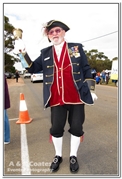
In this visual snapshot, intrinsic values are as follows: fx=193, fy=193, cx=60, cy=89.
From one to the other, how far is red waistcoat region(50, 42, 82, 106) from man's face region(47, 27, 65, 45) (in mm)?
134

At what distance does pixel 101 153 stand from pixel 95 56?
58.1m

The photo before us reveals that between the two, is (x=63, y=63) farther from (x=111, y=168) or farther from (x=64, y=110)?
(x=111, y=168)

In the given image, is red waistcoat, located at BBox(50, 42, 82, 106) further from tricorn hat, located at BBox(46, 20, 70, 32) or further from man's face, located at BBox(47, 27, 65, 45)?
tricorn hat, located at BBox(46, 20, 70, 32)

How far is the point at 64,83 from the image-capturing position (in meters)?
2.61

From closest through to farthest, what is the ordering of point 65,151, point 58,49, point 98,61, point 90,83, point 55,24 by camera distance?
1. point 55,24
2. point 58,49
3. point 90,83
4. point 65,151
5. point 98,61

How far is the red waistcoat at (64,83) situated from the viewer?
2605 mm

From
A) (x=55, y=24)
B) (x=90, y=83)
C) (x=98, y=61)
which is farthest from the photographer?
(x=98, y=61)

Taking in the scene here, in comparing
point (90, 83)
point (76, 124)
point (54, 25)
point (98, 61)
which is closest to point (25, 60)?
point (54, 25)

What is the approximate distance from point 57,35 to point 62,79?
0.60 metres

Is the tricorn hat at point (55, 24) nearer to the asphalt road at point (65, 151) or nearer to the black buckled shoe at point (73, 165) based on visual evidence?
the black buckled shoe at point (73, 165)

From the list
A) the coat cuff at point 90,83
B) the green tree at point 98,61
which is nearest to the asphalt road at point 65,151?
the coat cuff at point 90,83

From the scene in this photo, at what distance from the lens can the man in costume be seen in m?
2.61

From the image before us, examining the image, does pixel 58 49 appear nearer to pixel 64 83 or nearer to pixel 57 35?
pixel 57 35

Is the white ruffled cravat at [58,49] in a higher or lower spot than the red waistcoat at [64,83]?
higher
